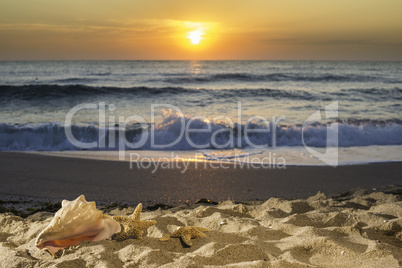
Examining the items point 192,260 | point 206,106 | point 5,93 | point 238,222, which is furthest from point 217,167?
point 5,93

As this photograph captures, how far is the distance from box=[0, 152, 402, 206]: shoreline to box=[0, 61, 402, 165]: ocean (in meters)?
1.01

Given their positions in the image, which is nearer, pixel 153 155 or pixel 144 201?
pixel 144 201

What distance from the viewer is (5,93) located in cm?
1842

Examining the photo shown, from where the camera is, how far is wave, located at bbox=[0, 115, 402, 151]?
31.0ft

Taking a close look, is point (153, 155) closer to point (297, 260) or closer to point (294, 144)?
point (294, 144)

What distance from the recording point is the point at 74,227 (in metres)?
2.48

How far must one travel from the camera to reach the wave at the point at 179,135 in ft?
31.0

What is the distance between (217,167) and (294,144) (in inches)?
147

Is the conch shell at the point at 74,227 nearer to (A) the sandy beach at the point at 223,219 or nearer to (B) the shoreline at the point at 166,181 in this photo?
(A) the sandy beach at the point at 223,219

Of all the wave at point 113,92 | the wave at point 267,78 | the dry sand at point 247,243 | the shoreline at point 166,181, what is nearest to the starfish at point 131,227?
the dry sand at point 247,243

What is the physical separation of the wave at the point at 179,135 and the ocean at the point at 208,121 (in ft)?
0.09

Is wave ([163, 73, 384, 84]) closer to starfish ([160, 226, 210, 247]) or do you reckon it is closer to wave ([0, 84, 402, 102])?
wave ([0, 84, 402, 102])

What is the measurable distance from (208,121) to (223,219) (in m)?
8.97

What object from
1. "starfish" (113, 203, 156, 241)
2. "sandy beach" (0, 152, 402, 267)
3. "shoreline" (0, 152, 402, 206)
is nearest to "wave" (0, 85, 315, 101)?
"shoreline" (0, 152, 402, 206)
